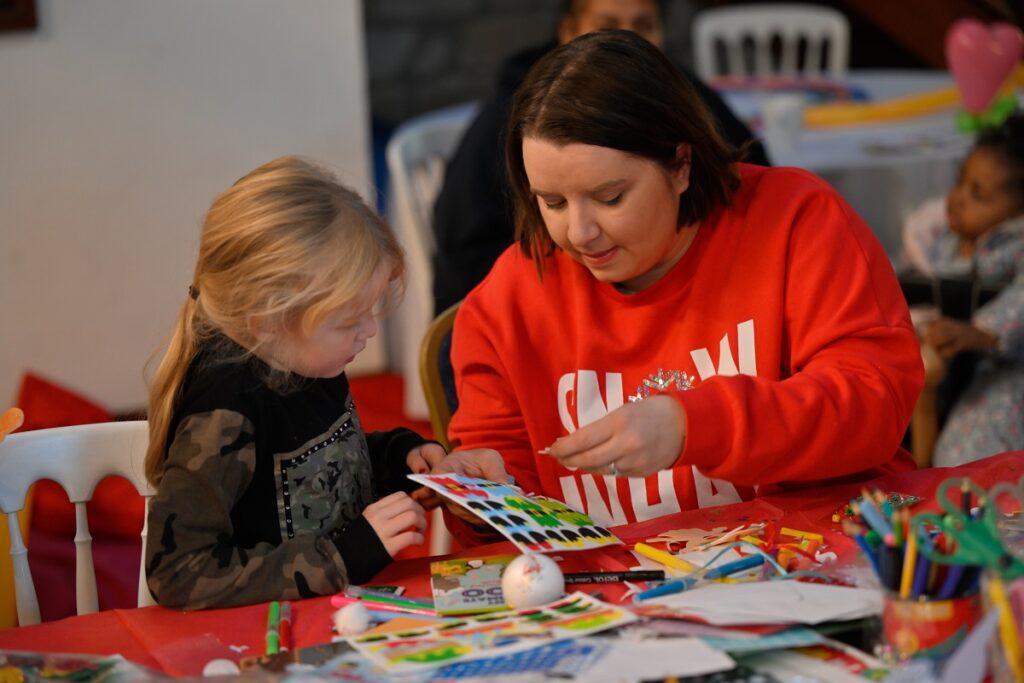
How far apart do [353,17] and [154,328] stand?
118 centimetres

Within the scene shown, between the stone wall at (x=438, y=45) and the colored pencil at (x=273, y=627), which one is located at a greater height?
the stone wall at (x=438, y=45)

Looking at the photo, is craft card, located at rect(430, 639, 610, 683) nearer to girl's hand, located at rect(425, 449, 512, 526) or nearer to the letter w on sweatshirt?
girl's hand, located at rect(425, 449, 512, 526)

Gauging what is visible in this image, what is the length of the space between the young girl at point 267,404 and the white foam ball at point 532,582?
0.48ft

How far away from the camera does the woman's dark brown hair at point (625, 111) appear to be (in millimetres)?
1521

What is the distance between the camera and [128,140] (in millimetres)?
4020

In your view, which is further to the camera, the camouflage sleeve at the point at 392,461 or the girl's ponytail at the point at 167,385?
the camouflage sleeve at the point at 392,461

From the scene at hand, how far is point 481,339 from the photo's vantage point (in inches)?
69.0

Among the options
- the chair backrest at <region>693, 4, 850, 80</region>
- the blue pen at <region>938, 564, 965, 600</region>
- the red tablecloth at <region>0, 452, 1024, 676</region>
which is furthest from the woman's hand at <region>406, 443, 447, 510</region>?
the chair backrest at <region>693, 4, 850, 80</region>

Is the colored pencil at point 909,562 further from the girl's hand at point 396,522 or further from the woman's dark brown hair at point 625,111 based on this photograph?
the woman's dark brown hair at point 625,111

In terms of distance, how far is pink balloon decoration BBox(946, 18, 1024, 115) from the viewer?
3461mm

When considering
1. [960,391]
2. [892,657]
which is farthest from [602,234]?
[960,391]

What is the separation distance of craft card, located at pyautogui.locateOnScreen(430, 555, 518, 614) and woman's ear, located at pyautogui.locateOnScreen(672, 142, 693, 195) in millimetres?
502

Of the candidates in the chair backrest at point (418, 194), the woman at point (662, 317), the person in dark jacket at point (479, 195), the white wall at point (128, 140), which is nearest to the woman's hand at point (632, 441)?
the woman at point (662, 317)

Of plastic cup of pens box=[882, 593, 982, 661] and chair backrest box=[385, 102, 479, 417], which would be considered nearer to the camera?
plastic cup of pens box=[882, 593, 982, 661]
